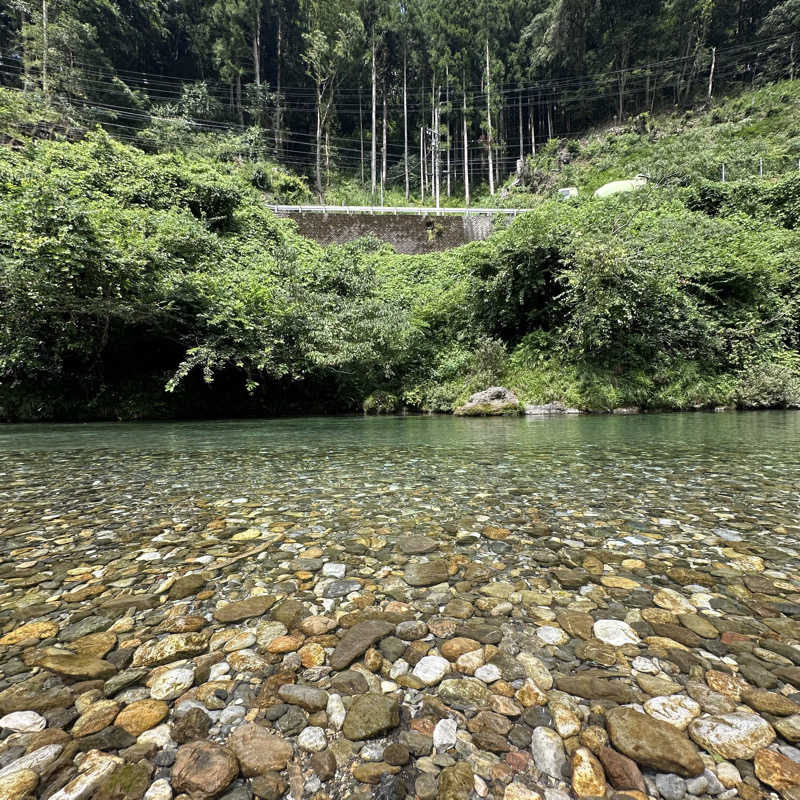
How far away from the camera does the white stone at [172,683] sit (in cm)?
148

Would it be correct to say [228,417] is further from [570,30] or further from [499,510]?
[570,30]

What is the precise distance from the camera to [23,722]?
133cm

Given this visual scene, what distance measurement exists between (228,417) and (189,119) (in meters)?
45.1

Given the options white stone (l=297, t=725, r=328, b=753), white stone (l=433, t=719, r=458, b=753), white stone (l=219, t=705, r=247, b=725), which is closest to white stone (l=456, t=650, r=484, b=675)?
white stone (l=433, t=719, r=458, b=753)

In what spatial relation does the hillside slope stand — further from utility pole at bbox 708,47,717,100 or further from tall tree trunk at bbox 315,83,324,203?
tall tree trunk at bbox 315,83,324,203

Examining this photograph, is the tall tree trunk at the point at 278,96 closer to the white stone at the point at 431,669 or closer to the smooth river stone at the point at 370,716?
the white stone at the point at 431,669

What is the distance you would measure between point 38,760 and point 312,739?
785 mm

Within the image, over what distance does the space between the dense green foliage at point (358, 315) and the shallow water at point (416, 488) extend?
703cm

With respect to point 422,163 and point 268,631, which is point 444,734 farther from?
point 422,163

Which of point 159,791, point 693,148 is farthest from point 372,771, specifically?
point 693,148

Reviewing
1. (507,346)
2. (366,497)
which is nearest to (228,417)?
(507,346)

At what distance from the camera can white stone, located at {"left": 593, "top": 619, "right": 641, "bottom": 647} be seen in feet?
5.80

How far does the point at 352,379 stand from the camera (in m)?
17.1

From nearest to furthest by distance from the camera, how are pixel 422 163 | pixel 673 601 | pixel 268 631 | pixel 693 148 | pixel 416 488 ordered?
pixel 268 631, pixel 673 601, pixel 416 488, pixel 693 148, pixel 422 163
